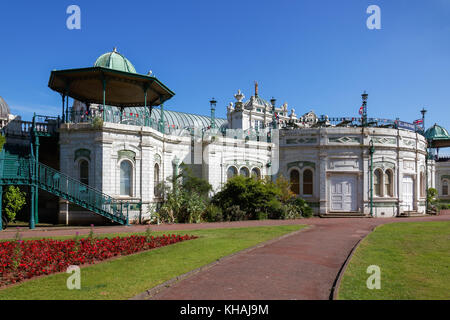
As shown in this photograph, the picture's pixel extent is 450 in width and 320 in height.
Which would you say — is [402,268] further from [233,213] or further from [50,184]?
[50,184]

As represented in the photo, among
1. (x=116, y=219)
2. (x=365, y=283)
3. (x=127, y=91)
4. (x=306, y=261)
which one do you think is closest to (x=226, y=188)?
(x=116, y=219)

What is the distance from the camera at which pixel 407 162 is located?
2914 cm

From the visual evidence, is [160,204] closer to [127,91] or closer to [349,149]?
[127,91]

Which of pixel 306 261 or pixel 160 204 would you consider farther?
pixel 160 204

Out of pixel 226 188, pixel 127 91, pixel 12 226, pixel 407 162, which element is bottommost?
pixel 12 226

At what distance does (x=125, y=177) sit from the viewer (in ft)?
69.5

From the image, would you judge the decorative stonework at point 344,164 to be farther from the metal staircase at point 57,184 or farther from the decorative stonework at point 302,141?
the metal staircase at point 57,184

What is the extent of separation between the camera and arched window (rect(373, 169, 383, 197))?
27844 millimetres

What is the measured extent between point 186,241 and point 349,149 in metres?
18.1

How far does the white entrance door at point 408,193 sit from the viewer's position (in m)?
29.0

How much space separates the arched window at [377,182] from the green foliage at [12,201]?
23738 mm

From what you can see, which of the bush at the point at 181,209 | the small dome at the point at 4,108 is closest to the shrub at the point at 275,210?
the bush at the point at 181,209

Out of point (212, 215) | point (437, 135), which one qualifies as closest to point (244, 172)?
point (212, 215)

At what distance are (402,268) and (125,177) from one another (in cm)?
1578
